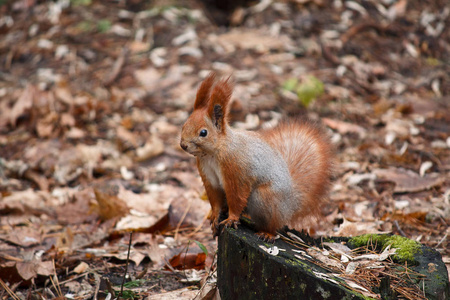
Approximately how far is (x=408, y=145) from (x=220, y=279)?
3.00 metres

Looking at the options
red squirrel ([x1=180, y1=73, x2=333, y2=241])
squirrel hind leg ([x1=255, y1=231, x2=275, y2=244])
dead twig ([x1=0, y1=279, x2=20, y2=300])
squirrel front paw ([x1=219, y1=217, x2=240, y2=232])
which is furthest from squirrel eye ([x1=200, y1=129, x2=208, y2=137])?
dead twig ([x1=0, y1=279, x2=20, y2=300])

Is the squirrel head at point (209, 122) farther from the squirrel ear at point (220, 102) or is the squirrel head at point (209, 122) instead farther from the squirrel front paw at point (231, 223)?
the squirrel front paw at point (231, 223)

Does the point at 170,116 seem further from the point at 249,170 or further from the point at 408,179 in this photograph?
the point at 249,170

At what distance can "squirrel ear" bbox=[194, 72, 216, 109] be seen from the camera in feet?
6.77

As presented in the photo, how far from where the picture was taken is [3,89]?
5555 mm

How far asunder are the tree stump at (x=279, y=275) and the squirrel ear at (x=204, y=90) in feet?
1.95

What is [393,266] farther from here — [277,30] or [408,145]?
[277,30]

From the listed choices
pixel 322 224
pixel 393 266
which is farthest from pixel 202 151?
pixel 322 224

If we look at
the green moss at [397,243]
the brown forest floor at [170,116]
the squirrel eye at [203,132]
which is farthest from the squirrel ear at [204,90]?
the green moss at [397,243]

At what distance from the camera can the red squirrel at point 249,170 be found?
2061 mm

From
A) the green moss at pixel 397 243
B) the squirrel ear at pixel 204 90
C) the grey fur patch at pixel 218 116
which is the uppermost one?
the squirrel ear at pixel 204 90

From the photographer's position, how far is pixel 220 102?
2047mm

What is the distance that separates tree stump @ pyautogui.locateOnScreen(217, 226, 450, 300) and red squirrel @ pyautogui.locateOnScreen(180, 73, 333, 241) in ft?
0.50

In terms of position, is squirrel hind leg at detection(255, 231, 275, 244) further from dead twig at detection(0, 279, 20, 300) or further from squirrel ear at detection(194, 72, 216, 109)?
dead twig at detection(0, 279, 20, 300)
